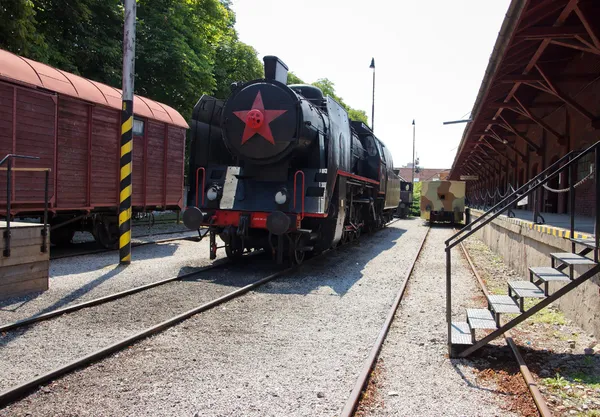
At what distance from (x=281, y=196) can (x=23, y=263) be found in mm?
3796

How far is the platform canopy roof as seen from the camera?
24.0ft

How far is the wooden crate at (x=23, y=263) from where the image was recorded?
5.78 meters

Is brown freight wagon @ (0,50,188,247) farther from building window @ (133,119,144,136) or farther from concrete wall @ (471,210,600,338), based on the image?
concrete wall @ (471,210,600,338)

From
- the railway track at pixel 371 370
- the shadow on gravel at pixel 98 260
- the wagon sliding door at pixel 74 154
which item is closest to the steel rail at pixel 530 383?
the railway track at pixel 371 370

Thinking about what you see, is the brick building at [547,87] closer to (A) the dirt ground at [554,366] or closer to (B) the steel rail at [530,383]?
(A) the dirt ground at [554,366]

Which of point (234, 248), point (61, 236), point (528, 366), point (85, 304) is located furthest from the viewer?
point (61, 236)

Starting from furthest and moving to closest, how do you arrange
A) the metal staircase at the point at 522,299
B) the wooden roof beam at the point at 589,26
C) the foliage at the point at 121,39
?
the foliage at the point at 121,39 < the wooden roof beam at the point at 589,26 < the metal staircase at the point at 522,299

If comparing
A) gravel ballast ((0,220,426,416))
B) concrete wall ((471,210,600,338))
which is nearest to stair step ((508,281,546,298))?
concrete wall ((471,210,600,338))

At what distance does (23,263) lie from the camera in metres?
6.02

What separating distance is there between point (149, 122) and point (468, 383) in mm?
9698

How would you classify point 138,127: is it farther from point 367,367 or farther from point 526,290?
point 526,290

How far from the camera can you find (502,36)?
27.1ft

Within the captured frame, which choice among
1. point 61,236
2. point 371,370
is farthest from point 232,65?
point 371,370

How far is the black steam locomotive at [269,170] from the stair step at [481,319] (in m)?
3.42
